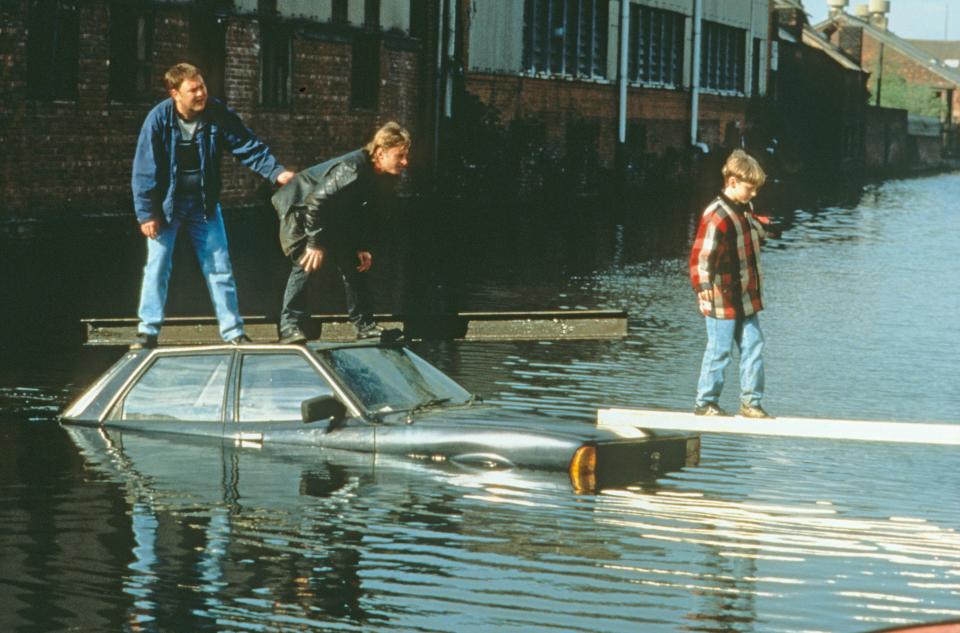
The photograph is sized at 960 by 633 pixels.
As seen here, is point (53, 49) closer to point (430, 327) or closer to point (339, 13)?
point (339, 13)

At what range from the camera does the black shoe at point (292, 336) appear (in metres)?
10.6

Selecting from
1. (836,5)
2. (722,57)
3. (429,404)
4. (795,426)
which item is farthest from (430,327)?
(836,5)

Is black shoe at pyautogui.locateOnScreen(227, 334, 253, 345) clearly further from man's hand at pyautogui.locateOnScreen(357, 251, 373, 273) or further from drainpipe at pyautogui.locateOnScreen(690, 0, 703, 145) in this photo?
drainpipe at pyautogui.locateOnScreen(690, 0, 703, 145)

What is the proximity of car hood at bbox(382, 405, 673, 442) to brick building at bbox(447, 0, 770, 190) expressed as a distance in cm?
3002

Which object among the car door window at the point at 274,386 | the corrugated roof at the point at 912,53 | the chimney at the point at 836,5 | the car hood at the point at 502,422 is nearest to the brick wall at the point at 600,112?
the car door window at the point at 274,386

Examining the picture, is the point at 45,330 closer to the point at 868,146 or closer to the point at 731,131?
the point at 731,131

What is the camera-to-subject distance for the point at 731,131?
6231cm

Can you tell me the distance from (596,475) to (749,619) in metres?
2.87

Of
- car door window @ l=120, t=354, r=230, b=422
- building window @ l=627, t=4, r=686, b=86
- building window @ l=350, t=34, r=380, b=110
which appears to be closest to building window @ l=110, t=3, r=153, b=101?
building window @ l=350, t=34, r=380, b=110

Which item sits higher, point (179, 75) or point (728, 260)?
point (179, 75)

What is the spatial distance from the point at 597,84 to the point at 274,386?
3941cm

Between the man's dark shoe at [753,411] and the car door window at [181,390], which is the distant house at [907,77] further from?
the car door window at [181,390]

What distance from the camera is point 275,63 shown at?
3381 centimetres

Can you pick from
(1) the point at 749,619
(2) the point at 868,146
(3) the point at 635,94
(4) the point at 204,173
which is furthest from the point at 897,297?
(2) the point at 868,146
